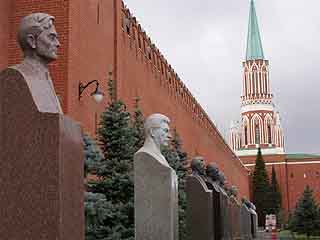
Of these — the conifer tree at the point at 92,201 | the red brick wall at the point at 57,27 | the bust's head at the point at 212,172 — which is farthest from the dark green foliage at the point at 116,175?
the red brick wall at the point at 57,27

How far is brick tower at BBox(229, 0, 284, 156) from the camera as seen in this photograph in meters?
81.1

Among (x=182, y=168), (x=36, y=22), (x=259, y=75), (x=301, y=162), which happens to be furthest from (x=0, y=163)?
(x=259, y=75)

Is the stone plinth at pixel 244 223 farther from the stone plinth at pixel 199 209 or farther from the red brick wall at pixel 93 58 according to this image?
the stone plinth at pixel 199 209

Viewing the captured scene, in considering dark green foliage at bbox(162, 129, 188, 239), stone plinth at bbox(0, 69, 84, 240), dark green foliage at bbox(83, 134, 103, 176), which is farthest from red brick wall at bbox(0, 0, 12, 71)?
stone plinth at bbox(0, 69, 84, 240)

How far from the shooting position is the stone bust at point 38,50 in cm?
392

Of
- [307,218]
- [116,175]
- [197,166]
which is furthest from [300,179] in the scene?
[197,166]

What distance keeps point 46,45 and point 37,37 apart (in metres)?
0.07

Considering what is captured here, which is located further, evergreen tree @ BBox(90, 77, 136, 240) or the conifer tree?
evergreen tree @ BBox(90, 77, 136, 240)

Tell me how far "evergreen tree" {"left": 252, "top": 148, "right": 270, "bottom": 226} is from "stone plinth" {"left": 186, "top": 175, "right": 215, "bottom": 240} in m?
61.7

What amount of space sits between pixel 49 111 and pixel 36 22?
1.91 ft

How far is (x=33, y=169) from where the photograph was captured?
3732 millimetres

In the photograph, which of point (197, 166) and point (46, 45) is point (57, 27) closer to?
point (197, 166)

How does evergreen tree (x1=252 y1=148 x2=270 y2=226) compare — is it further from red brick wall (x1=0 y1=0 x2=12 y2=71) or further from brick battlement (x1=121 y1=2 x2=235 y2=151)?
red brick wall (x1=0 y1=0 x2=12 y2=71)

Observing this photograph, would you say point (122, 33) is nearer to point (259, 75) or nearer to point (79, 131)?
point (79, 131)
